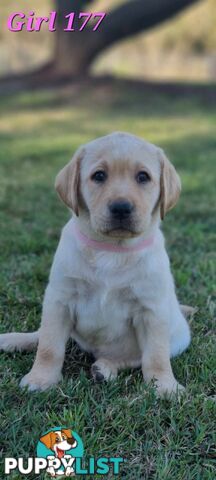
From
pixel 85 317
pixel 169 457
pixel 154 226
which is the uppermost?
pixel 154 226

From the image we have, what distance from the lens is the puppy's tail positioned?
284 centimetres

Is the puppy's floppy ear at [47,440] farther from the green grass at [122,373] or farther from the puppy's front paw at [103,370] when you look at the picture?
the puppy's front paw at [103,370]

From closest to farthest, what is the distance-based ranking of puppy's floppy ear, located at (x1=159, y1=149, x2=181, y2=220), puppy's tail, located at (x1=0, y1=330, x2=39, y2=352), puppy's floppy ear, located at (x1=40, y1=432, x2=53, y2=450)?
puppy's floppy ear, located at (x1=40, y1=432, x2=53, y2=450) < puppy's floppy ear, located at (x1=159, y1=149, x2=181, y2=220) < puppy's tail, located at (x1=0, y1=330, x2=39, y2=352)

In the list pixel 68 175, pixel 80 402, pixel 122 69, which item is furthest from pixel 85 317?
pixel 122 69

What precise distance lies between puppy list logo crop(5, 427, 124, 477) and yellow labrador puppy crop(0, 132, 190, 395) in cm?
39

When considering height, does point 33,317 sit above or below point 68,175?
below

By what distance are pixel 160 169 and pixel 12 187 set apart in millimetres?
4039

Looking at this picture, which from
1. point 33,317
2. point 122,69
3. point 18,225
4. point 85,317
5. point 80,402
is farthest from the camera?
point 122,69

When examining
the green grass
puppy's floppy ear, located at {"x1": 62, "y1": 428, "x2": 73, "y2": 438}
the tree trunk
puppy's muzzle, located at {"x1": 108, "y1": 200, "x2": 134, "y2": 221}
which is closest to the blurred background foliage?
the tree trunk

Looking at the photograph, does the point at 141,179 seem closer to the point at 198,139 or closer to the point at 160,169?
the point at 160,169

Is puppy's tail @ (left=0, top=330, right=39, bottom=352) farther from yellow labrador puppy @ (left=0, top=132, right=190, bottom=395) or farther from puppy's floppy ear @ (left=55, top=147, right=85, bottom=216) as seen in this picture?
puppy's floppy ear @ (left=55, top=147, right=85, bottom=216)

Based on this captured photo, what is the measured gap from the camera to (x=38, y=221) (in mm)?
5152

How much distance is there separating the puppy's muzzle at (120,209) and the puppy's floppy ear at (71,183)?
22 centimetres

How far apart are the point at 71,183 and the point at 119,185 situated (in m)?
0.22
